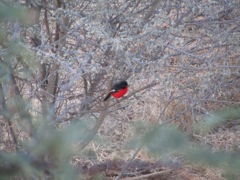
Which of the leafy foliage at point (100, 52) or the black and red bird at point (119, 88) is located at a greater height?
the leafy foliage at point (100, 52)

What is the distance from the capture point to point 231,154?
3.45 ft

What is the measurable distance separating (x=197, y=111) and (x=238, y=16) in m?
1.22

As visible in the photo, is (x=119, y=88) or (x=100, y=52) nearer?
(x=100, y=52)

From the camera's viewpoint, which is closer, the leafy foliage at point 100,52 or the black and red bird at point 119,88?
the leafy foliage at point 100,52

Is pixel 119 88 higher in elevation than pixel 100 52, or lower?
lower

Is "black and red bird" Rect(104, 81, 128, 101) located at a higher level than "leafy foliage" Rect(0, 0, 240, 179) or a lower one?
lower

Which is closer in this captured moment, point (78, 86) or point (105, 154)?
point (78, 86)

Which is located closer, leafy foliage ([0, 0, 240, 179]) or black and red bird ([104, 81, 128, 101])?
leafy foliage ([0, 0, 240, 179])

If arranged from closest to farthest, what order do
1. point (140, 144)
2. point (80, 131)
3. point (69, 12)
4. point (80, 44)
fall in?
point (80, 131)
point (140, 144)
point (69, 12)
point (80, 44)

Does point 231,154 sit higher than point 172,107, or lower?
higher

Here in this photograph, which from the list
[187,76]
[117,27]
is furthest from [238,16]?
[117,27]

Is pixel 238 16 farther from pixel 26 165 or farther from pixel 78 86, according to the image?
pixel 26 165

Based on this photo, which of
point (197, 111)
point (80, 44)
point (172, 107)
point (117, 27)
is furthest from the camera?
point (172, 107)

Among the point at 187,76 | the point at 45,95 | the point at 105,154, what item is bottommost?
the point at 105,154
